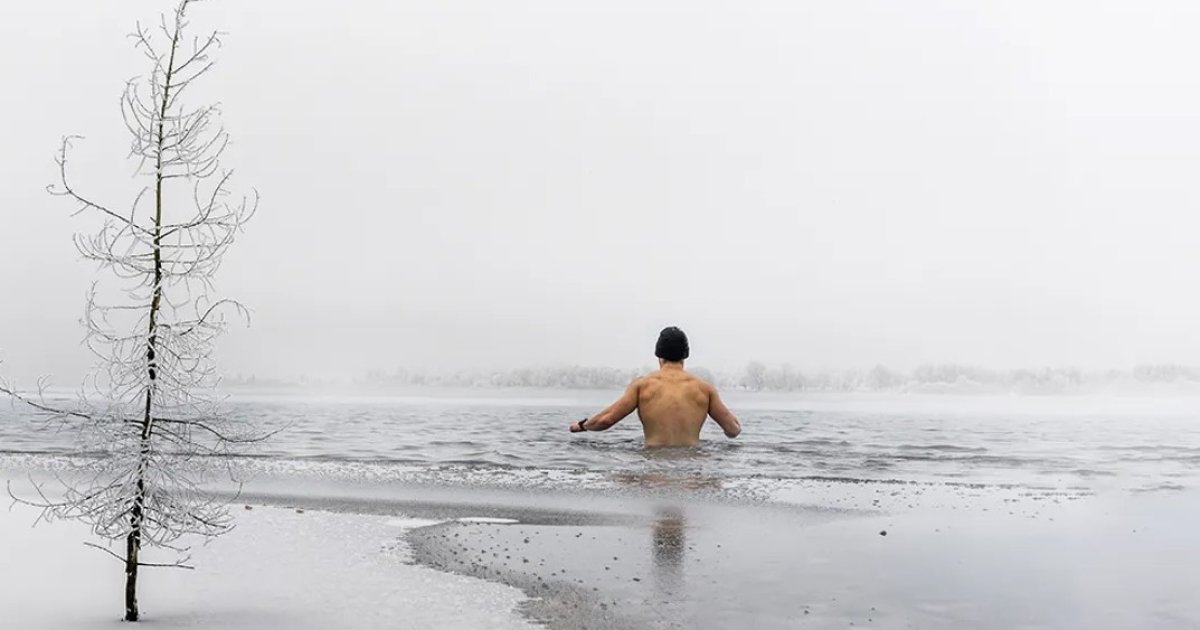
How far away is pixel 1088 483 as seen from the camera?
571 inches

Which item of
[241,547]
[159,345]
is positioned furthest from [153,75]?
[241,547]

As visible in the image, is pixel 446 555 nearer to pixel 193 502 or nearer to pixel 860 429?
pixel 193 502

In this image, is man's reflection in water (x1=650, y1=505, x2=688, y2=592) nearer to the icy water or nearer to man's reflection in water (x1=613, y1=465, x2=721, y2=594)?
man's reflection in water (x1=613, y1=465, x2=721, y2=594)

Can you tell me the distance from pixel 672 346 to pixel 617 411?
4.38 feet

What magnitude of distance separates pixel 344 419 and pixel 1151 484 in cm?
2250

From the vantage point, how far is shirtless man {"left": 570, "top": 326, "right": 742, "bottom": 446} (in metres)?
16.2

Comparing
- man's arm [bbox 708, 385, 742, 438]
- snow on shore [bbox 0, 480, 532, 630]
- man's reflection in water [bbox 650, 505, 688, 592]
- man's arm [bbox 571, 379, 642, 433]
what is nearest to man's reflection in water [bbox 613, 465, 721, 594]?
man's reflection in water [bbox 650, 505, 688, 592]

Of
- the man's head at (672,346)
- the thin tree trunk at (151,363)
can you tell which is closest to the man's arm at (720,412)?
the man's head at (672,346)

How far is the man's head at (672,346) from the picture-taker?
638 inches

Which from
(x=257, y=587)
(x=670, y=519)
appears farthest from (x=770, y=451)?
(x=257, y=587)

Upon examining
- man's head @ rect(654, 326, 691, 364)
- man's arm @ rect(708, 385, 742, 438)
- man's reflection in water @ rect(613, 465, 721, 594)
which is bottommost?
man's reflection in water @ rect(613, 465, 721, 594)

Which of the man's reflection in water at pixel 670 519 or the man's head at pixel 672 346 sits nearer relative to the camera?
the man's reflection in water at pixel 670 519

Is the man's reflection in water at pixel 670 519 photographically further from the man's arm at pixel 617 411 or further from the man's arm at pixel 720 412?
the man's arm at pixel 617 411

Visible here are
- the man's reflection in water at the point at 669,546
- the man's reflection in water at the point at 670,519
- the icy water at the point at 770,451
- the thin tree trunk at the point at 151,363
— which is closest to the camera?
the thin tree trunk at the point at 151,363
